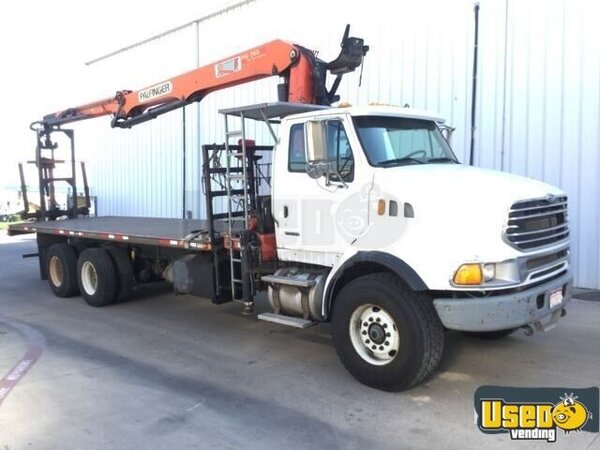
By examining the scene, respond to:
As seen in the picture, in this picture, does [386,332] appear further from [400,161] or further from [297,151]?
[297,151]

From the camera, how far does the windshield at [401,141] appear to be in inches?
223

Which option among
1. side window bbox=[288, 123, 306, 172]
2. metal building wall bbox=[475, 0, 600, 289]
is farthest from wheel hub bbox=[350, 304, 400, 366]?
metal building wall bbox=[475, 0, 600, 289]

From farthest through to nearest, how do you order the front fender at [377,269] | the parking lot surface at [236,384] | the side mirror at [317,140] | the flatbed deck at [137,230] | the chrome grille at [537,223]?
the flatbed deck at [137,230] → the side mirror at [317,140] → the front fender at [377,269] → the chrome grille at [537,223] → the parking lot surface at [236,384]

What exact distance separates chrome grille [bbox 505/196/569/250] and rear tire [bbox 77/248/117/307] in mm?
6547

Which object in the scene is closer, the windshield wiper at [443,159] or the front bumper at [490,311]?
the front bumper at [490,311]

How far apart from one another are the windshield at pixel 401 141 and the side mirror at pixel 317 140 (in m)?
0.34

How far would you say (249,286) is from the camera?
6.77 metres

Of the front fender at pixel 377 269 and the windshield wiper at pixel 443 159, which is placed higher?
the windshield wiper at pixel 443 159

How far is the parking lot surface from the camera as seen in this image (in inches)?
173

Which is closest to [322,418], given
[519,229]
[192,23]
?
[519,229]

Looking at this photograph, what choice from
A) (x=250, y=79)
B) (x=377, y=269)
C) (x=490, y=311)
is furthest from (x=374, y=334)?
(x=250, y=79)

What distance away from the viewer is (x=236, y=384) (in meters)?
5.55

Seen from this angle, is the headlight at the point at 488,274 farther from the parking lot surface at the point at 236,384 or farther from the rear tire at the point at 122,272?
the rear tire at the point at 122,272

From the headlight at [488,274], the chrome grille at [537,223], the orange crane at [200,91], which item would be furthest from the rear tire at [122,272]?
the chrome grille at [537,223]
